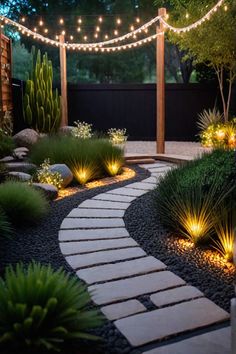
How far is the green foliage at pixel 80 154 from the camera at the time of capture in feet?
20.2

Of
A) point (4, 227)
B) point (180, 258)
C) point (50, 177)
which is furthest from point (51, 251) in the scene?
point (50, 177)

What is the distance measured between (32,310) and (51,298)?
3.7 inches

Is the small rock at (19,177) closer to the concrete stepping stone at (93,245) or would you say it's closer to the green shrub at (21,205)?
the green shrub at (21,205)

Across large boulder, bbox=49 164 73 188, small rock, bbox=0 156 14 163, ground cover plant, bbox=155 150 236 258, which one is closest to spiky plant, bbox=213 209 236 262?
ground cover plant, bbox=155 150 236 258

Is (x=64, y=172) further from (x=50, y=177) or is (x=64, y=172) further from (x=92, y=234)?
(x=92, y=234)

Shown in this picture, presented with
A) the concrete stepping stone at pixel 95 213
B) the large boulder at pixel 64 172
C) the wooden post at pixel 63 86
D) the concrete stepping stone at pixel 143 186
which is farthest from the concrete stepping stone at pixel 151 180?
the wooden post at pixel 63 86

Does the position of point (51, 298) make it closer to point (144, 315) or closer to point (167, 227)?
point (144, 315)

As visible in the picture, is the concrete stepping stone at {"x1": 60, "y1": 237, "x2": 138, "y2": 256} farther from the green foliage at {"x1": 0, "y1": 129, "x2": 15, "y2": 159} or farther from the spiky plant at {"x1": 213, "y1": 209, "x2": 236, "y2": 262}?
the green foliage at {"x1": 0, "y1": 129, "x2": 15, "y2": 159}

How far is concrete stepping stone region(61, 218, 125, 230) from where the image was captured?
4.05m

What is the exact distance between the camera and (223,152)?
4375 mm

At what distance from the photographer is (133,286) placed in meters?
2.74

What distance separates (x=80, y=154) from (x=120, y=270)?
348cm

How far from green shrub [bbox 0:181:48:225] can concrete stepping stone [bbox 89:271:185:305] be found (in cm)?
149

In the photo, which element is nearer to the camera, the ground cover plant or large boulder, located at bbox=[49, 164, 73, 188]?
the ground cover plant
